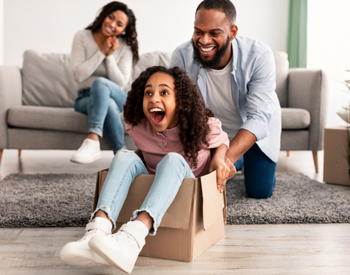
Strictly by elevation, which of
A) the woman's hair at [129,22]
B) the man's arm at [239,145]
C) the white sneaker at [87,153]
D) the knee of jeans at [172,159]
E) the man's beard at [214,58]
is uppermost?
the woman's hair at [129,22]

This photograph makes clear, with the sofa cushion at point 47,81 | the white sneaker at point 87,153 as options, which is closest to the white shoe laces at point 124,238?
the white sneaker at point 87,153

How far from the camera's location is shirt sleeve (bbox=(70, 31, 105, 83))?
2.49 metres

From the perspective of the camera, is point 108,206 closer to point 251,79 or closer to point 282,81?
point 251,79

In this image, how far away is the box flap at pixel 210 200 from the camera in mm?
1129

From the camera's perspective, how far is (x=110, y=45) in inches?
97.4

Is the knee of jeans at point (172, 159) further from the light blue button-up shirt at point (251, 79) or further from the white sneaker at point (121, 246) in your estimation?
the light blue button-up shirt at point (251, 79)

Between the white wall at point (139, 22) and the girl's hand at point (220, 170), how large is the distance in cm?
343

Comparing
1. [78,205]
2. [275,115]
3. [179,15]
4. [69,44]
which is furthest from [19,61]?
[275,115]

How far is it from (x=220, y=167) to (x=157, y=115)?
301 millimetres

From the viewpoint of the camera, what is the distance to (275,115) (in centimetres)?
185

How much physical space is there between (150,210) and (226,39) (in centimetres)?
93

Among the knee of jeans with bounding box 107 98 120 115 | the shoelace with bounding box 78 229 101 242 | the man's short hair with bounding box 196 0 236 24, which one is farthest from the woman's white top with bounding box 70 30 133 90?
the shoelace with bounding box 78 229 101 242

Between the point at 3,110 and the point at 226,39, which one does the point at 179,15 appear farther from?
the point at 226,39

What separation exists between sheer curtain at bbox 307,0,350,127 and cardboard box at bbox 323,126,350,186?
151 centimetres
